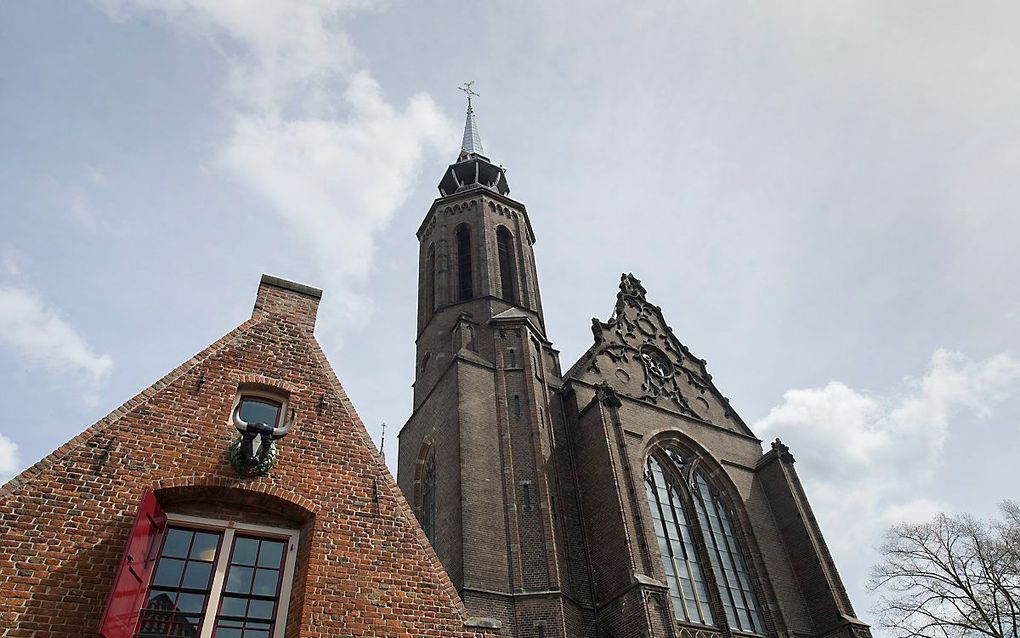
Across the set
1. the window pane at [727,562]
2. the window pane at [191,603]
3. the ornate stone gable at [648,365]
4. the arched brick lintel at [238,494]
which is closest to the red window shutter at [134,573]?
the arched brick lintel at [238,494]

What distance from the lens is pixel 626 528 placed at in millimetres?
15758

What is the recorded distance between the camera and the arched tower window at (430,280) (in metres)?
25.4

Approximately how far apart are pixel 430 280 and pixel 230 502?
19870 mm

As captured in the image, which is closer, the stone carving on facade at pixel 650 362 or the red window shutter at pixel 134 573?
the red window shutter at pixel 134 573

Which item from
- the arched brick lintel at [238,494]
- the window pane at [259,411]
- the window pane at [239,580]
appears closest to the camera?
the window pane at [239,580]

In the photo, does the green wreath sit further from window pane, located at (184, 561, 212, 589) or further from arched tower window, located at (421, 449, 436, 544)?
arched tower window, located at (421, 449, 436, 544)

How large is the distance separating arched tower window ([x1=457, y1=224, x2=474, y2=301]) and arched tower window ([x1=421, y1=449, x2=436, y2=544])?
21.6ft

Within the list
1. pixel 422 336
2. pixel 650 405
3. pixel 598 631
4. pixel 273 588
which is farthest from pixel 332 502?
pixel 422 336

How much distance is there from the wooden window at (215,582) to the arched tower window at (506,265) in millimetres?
17977

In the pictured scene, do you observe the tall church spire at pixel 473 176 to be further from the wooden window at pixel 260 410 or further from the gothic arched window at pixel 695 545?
the wooden window at pixel 260 410

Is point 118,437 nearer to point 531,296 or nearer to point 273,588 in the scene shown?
point 273,588

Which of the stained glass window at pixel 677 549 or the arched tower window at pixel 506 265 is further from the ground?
the arched tower window at pixel 506 265

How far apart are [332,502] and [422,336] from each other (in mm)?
17419

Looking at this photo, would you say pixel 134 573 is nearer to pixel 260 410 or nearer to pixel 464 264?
pixel 260 410
